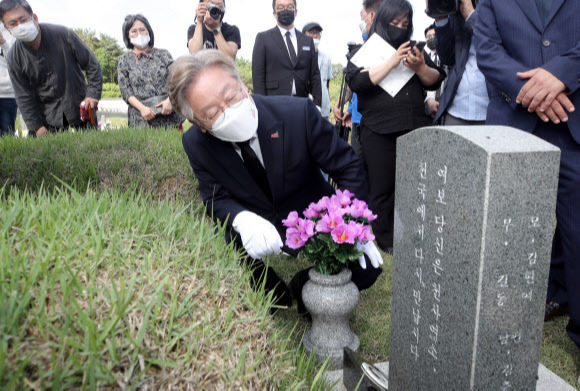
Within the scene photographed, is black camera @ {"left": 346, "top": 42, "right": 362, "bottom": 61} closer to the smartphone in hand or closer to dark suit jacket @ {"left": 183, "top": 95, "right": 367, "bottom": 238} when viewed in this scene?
the smartphone in hand

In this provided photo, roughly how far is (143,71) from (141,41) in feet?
1.00

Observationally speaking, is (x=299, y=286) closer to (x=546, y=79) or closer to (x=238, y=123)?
(x=238, y=123)

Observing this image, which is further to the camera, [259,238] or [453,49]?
[453,49]

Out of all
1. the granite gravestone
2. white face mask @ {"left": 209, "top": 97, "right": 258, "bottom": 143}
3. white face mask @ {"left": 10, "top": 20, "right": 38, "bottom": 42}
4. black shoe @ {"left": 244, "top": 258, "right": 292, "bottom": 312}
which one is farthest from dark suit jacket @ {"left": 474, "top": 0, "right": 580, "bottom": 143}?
white face mask @ {"left": 10, "top": 20, "right": 38, "bottom": 42}

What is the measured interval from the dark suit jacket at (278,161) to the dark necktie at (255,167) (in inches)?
1.5

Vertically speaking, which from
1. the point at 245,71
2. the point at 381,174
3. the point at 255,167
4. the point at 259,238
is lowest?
the point at 245,71

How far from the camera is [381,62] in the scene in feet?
11.2

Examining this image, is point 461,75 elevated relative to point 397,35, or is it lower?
lower

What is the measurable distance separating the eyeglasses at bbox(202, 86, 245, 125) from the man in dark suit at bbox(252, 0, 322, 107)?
114 inches

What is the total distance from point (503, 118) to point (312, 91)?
3.25 m

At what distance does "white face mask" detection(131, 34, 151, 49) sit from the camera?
4496mm

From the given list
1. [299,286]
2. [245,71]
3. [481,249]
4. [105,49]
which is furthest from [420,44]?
[105,49]

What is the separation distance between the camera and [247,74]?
24422 millimetres

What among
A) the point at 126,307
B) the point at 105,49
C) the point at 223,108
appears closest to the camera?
the point at 126,307
